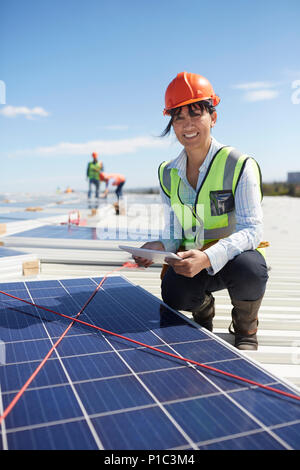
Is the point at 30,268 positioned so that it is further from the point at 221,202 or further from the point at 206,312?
the point at 221,202

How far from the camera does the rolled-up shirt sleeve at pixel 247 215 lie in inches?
106

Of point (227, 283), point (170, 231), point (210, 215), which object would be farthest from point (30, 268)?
point (227, 283)

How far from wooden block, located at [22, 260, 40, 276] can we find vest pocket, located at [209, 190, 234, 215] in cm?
288

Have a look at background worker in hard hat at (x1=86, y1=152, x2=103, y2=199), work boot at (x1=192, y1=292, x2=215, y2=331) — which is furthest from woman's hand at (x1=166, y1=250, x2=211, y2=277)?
background worker in hard hat at (x1=86, y1=152, x2=103, y2=199)

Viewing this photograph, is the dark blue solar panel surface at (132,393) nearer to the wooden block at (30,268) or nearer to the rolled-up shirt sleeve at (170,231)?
the rolled-up shirt sleeve at (170,231)

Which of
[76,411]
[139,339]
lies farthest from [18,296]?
[76,411]

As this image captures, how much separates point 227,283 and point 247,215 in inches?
19.8

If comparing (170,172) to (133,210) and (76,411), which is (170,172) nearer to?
(76,411)

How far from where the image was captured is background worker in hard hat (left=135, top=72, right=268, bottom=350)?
274cm

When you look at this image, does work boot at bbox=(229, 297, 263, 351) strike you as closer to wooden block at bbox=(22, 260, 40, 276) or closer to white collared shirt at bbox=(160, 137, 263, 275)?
white collared shirt at bbox=(160, 137, 263, 275)

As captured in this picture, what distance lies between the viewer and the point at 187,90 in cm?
279

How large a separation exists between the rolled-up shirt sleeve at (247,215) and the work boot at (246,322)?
38cm
